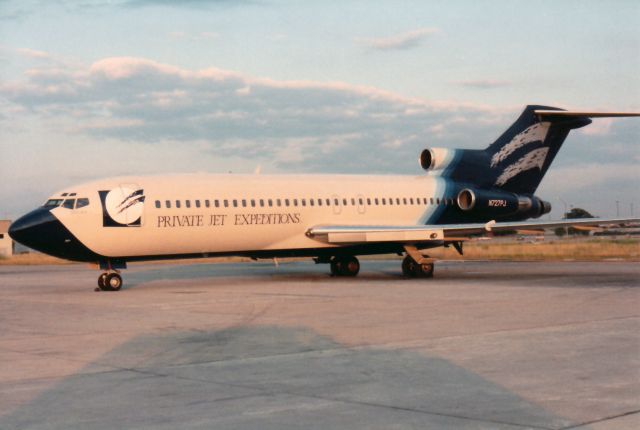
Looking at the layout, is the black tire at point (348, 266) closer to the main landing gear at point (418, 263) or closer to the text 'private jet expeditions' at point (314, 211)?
the text 'private jet expeditions' at point (314, 211)

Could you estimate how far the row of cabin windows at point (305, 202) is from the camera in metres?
24.2

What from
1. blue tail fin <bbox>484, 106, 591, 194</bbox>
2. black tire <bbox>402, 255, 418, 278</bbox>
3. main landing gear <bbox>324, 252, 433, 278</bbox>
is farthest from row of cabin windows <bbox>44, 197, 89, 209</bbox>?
blue tail fin <bbox>484, 106, 591, 194</bbox>

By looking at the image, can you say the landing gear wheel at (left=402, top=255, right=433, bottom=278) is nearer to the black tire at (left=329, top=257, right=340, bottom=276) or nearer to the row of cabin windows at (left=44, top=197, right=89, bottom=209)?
the black tire at (left=329, top=257, right=340, bottom=276)

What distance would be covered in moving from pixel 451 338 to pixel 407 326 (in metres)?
1.61

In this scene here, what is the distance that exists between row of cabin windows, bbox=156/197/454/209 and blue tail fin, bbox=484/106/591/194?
8.05 ft

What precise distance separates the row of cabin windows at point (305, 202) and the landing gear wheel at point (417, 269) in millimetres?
2340

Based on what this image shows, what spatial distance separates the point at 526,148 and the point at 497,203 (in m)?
2.48

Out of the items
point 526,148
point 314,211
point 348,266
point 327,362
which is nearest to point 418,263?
point 348,266

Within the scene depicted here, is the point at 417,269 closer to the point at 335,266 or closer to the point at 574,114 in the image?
the point at 335,266

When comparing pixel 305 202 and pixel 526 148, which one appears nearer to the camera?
pixel 305 202

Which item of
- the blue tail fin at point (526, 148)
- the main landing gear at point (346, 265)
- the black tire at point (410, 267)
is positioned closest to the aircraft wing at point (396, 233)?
the black tire at point (410, 267)

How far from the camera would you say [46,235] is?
22.0 m

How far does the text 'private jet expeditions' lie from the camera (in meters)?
22.6

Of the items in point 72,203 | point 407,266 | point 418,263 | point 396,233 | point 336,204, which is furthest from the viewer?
point 407,266
